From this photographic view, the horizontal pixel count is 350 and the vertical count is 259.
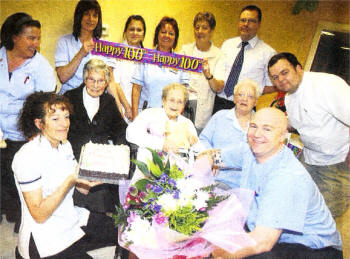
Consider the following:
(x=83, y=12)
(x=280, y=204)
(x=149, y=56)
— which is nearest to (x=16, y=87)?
(x=83, y=12)

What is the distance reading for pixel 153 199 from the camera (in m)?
1.37

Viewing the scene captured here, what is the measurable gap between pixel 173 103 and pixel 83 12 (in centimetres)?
66

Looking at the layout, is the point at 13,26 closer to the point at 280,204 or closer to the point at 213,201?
the point at 213,201

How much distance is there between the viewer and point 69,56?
1.83m

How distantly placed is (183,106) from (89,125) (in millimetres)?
517

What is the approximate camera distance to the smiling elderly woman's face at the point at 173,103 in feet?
6.12

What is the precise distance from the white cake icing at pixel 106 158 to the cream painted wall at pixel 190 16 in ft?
1.70

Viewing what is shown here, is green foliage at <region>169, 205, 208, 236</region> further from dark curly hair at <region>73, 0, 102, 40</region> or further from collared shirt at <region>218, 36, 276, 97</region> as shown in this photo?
dark curly hair at <region>73, 0, 102, 40</region>

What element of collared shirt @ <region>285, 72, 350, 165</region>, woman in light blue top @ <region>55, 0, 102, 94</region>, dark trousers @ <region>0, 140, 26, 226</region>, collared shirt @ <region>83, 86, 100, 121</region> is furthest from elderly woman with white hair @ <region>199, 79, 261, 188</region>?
dark trousers @ <region>0, 140, 26, 226</region>

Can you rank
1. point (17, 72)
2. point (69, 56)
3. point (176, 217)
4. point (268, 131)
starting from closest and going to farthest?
point (176, 217) < point (268, 131) < point (17, 72) < point (69, 56)

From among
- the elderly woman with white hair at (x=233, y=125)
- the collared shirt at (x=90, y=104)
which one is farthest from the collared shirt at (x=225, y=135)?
the collared shirt at (x=90, y=104)

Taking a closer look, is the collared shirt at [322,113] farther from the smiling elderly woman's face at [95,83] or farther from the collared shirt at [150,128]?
the smiling elderly woman's face at [95,83]

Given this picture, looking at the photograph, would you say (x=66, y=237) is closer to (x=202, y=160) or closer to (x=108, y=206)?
(x=108, y=206)

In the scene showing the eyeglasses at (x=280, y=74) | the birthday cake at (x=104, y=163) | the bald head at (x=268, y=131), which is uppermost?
the eyeglasses at (x=280, y=74)
